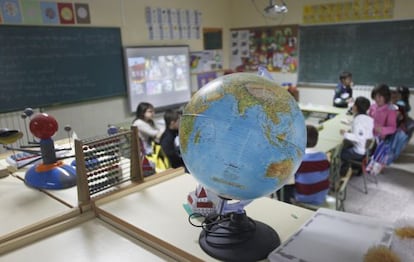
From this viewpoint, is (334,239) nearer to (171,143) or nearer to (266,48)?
(171,143)

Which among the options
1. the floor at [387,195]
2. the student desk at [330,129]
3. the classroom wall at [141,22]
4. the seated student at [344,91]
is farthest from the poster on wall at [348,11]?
the floor at [387,195]

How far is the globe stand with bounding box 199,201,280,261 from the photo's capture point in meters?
0.93

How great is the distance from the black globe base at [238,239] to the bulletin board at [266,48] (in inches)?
172

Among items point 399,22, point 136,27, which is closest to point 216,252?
point 136,27

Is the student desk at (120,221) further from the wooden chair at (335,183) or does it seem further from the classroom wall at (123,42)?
the classroom wall at (123,42)

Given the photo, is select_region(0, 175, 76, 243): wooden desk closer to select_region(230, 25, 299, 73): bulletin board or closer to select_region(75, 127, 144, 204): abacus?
select_region(75, 127, 144, 204): abacus

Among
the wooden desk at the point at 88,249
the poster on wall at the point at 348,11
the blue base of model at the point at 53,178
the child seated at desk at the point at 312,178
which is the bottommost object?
the child seated at desk at the point at 312,178

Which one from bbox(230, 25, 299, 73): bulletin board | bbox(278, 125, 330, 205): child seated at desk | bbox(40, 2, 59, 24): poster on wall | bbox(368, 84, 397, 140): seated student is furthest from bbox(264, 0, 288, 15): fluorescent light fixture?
bbox(40, 2, 59, 24): poster on wall

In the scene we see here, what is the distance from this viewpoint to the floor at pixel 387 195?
302 centimetres

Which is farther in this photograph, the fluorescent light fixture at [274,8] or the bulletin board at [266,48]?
the bulletin board at [266,48]

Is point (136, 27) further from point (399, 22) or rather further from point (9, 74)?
point (399, 22)

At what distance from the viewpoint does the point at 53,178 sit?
1.50 metres

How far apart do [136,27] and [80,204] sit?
3.62 metres

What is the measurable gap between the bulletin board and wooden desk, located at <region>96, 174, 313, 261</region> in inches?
162
